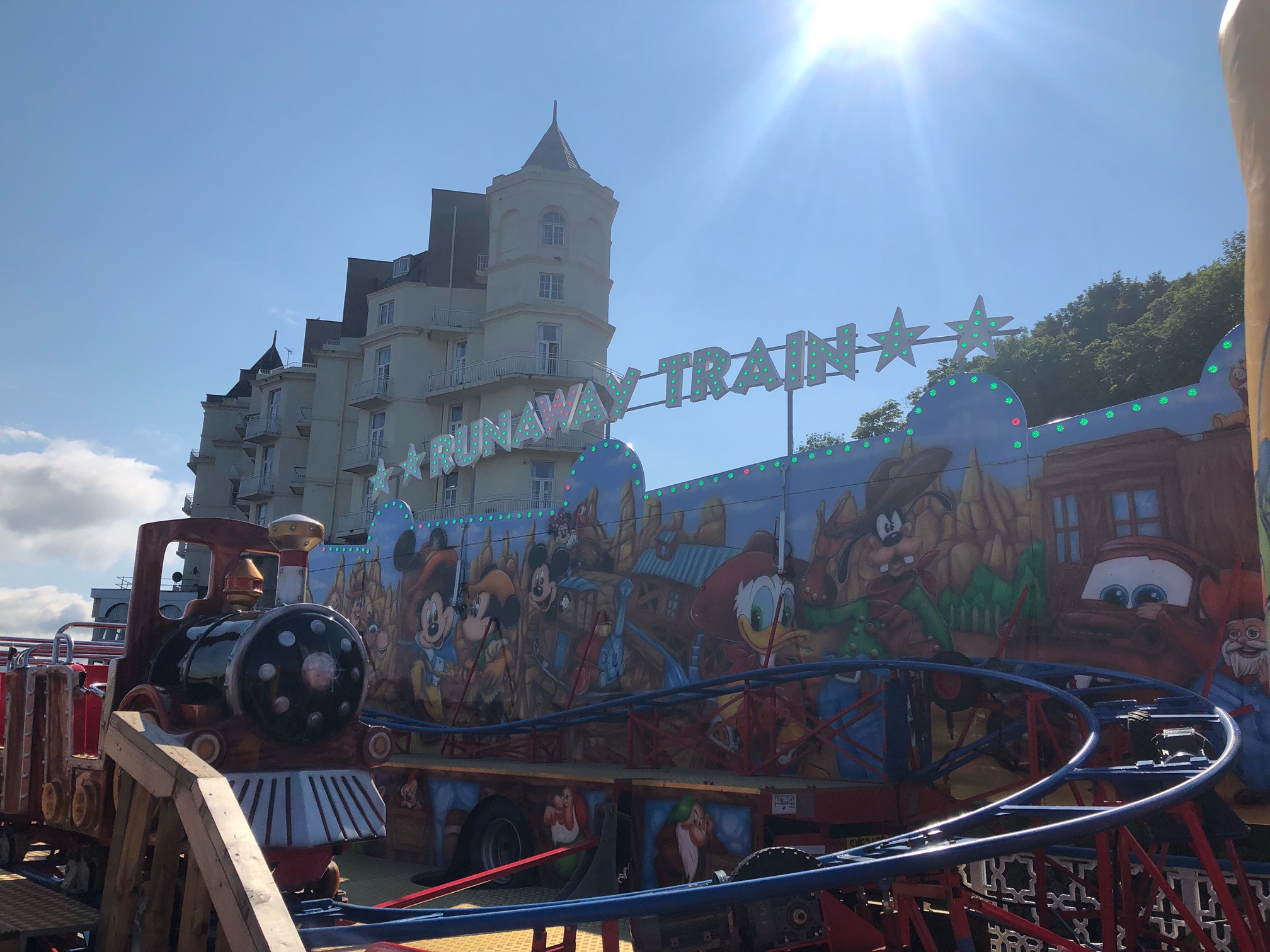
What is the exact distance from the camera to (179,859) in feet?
15.2

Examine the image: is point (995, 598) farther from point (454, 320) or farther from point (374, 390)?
point (374, 390)

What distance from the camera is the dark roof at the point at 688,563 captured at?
13125 millimetres

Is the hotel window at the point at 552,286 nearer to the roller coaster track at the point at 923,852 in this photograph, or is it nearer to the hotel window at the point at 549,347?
the hotel window at the point at 549,347

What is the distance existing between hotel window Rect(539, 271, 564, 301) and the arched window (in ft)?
3.55

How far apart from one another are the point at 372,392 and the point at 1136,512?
3037cm

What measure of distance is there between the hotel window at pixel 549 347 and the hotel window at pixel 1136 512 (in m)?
23.5

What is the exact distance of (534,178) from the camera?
3170 centimetres

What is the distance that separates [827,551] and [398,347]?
27.3 meters

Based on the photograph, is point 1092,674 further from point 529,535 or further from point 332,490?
point 332,490

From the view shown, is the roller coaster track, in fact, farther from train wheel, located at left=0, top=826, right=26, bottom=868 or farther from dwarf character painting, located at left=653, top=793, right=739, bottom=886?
train wheel, located at left=0, top=826, right=26, bottom=868

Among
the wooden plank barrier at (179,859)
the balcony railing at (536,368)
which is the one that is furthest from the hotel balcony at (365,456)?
the wooden plank barrier at (179,859)

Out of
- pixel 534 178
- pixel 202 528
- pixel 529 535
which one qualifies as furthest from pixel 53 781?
pixel 534 178

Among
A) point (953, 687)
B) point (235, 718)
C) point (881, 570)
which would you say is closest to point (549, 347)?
point (881, 570)

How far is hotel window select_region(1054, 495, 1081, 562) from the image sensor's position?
9.89m
